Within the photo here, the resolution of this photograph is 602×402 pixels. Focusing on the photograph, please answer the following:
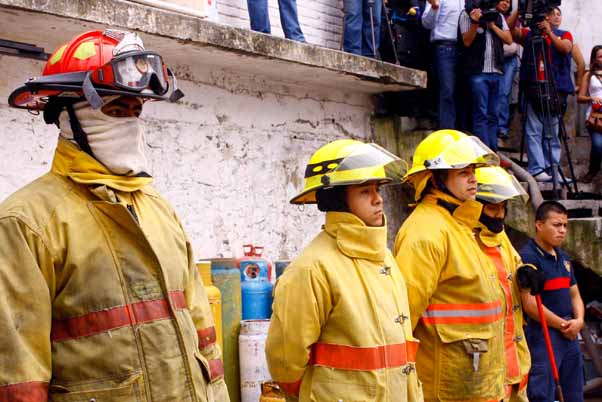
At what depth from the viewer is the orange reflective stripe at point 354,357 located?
4023 mm

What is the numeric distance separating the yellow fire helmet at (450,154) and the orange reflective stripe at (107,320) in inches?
109

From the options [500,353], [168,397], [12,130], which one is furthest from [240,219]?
[168,397]

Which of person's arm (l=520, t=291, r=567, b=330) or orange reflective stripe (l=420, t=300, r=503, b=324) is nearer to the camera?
orange reflective stripe (l=420, t=300, r=503, b=324)

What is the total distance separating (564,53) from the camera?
33.2ft

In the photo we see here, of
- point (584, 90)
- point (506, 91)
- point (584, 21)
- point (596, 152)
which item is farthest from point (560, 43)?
point (584, 21)

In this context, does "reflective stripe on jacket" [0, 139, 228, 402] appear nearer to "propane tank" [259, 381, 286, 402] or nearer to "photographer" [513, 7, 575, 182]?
"propane tank" [259, 381, 286, 402]

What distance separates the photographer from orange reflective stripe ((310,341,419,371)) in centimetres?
402

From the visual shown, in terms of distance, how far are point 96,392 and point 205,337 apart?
1.86 feet

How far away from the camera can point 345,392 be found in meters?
3.98

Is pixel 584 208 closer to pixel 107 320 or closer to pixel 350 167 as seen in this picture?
pixel 350 167

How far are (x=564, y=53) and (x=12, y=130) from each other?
6.65 m

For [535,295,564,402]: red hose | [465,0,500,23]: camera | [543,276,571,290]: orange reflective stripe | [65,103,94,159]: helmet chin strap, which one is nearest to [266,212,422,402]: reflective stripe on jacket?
[65,103,94,159]: helmet chin strap

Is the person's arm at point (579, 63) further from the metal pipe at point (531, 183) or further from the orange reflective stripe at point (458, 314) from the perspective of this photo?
the orange reflective stripe at point (458, 314)

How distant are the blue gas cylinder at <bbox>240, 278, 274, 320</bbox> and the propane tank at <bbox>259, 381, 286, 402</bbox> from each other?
603mm
